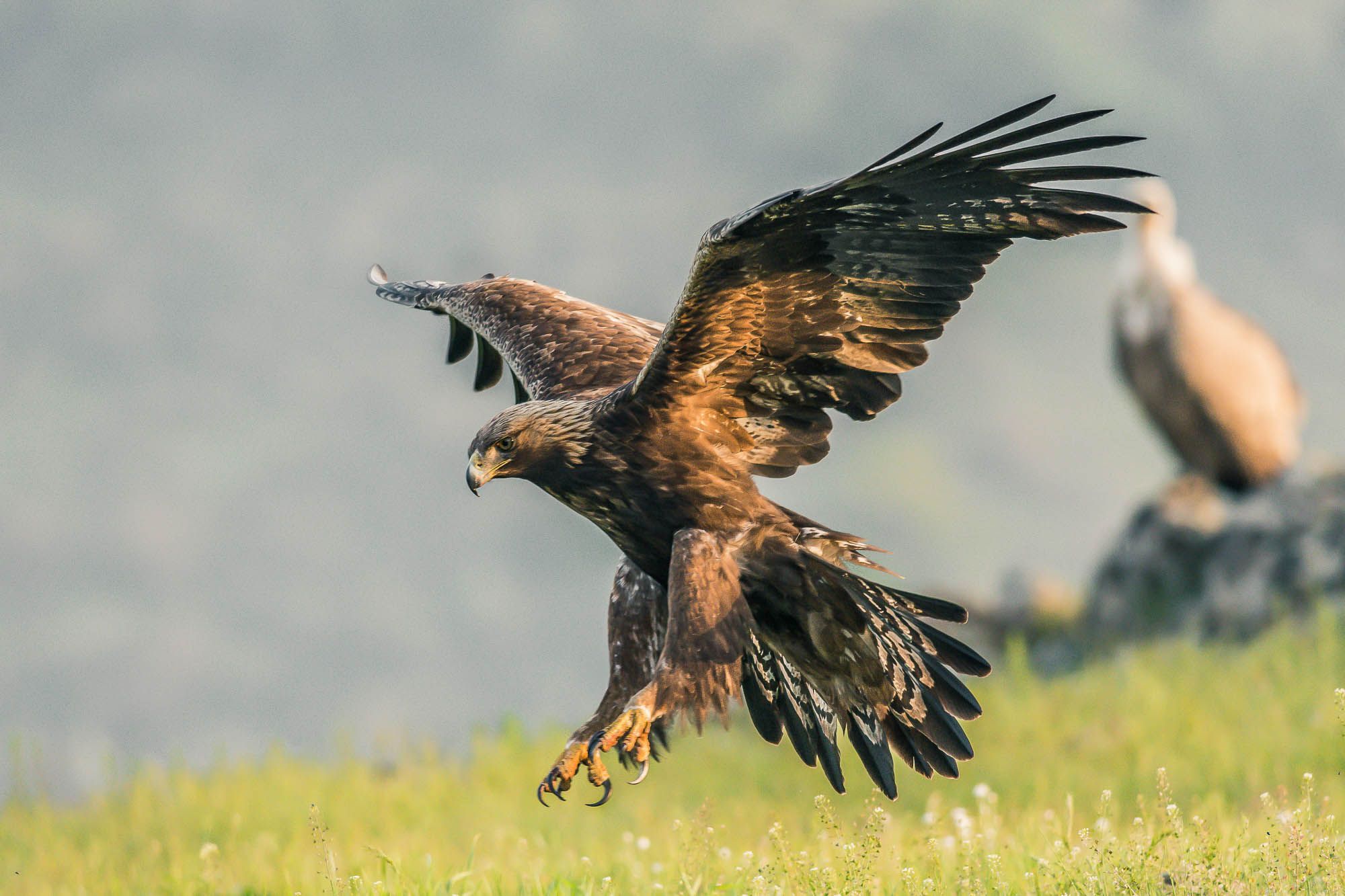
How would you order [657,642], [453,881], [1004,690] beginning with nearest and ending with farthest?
[453,881], [657,642], [1004,690]

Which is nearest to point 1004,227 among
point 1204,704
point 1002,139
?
point 1002,139

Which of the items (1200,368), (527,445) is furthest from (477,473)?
(1200,368)

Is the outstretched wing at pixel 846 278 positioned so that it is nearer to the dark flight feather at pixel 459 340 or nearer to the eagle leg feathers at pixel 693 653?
the eagle leg feathers at pixel 693 653

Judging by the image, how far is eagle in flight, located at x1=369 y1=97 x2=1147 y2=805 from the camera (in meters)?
4.56

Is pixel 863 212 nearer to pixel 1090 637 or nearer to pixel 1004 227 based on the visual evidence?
pixel 1004 227

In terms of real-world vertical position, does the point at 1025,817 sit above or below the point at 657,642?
below

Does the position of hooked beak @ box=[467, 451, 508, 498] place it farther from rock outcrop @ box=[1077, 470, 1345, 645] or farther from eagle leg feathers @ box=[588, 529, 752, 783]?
rock outcrop @ box=[1077, 470, 1345, 645]

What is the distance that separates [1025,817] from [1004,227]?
2651 mm

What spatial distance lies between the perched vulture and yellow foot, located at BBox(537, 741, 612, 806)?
25.2ft

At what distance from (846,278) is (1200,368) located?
699 cm

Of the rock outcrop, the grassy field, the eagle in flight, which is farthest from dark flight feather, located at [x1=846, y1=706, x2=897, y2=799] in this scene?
the rock outcrop

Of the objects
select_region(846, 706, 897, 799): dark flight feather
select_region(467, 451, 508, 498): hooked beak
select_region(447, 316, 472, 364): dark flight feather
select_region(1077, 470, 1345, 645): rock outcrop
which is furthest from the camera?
select_region(1077, 470, 1345, 645): rock outcrop

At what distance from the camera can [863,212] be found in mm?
4656

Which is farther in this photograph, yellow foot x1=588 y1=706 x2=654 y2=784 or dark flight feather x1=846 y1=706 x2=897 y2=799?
dark flight feather x1=846 y1=706 x2=897 y2=799
